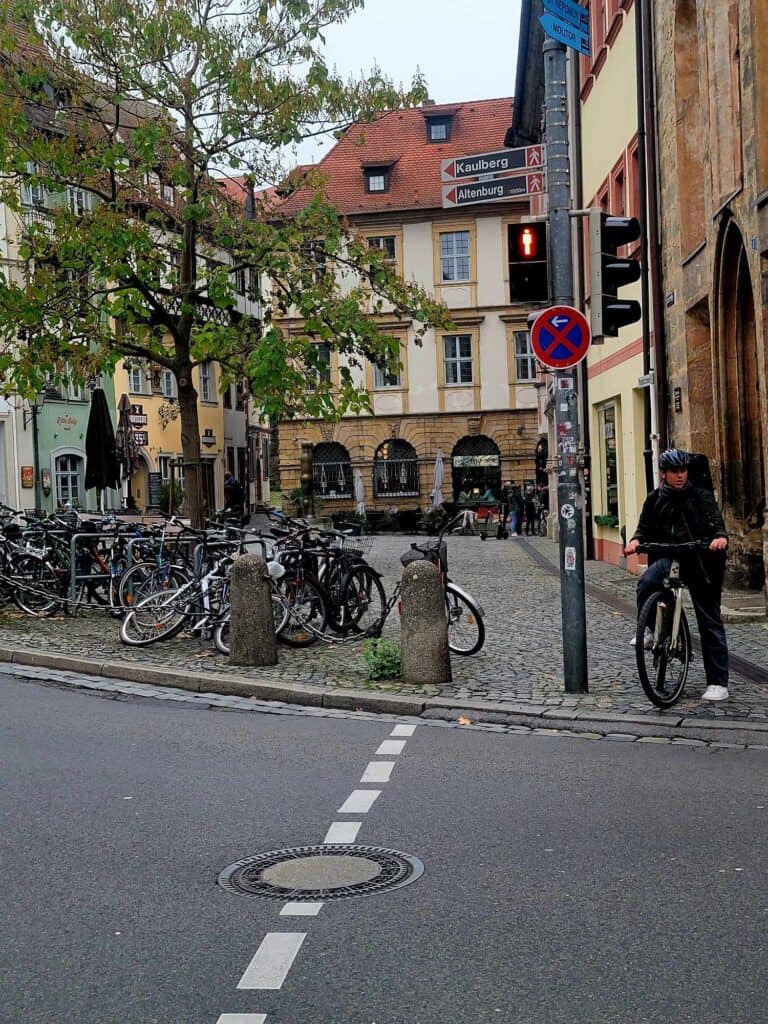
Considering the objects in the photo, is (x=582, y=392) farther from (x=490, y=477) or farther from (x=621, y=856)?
(x=490, y=477)

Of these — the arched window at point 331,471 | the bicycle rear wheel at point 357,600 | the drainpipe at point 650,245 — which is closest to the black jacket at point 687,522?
the bicycle rear wheel at point 357,600

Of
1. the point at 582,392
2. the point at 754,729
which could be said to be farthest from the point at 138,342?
the point at 754,729

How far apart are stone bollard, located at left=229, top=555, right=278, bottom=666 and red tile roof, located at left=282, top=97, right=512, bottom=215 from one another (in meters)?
43.8

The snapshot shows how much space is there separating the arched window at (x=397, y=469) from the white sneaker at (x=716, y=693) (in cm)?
4582

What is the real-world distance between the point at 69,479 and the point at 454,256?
754 inches

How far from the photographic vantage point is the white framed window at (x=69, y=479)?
4216 centimetres

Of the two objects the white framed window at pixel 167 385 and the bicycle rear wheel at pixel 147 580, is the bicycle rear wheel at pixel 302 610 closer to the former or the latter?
the bicycle rear wheel at pixel 147 580

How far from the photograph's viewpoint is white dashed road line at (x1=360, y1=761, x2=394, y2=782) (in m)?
7.45

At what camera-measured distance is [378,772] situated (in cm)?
762

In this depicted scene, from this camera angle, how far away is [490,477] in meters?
55.3

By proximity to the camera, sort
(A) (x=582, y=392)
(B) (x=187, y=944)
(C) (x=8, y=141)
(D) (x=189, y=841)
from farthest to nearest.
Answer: (A) (x=582, y=392)
(C) (x=8, y=141)
(D) (x=189, y=841)
(B) (x=187, y=944)

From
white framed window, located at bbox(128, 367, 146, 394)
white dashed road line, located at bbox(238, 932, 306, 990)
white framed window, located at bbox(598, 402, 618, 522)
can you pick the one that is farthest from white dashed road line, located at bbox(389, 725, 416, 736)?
white framed window, located at bbox(128, 367, 146, 394)

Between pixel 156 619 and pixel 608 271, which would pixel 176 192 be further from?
pixel 608 271

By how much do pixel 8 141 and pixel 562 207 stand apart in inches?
437
